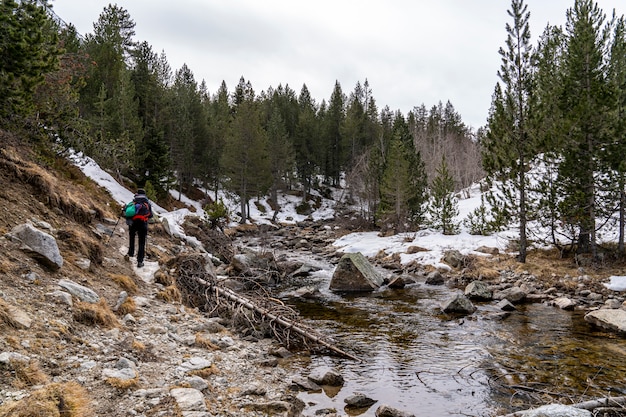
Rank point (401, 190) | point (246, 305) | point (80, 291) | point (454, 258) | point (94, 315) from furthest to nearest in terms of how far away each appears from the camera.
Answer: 1. point (401, 190)
2. point (454, 258)
3. point (246, 305)
4. point (80, 291)
5. point (94, 315)

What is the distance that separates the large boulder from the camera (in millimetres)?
18188

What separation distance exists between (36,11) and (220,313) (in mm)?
8964

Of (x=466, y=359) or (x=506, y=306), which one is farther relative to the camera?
(x=506, y=306)

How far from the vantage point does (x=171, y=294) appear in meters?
10.9

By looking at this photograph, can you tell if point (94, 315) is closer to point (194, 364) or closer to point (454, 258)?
point (194, 364)

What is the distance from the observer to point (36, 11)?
9656mm

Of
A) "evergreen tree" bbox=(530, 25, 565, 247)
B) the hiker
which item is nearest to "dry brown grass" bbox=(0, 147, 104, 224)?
the hiker

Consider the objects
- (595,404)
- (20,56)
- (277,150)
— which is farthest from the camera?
(277,150)

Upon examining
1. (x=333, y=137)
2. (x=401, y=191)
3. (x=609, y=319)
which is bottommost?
(x=609, y=319)

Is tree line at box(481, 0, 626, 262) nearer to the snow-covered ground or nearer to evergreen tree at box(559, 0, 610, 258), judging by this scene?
evergreen tree at box(559, 0, 610, 258)

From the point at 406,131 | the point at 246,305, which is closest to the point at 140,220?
the point at 246,305

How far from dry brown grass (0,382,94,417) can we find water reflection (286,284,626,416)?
345 cm

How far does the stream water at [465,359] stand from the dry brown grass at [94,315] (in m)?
3.68

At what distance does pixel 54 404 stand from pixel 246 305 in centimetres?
700
